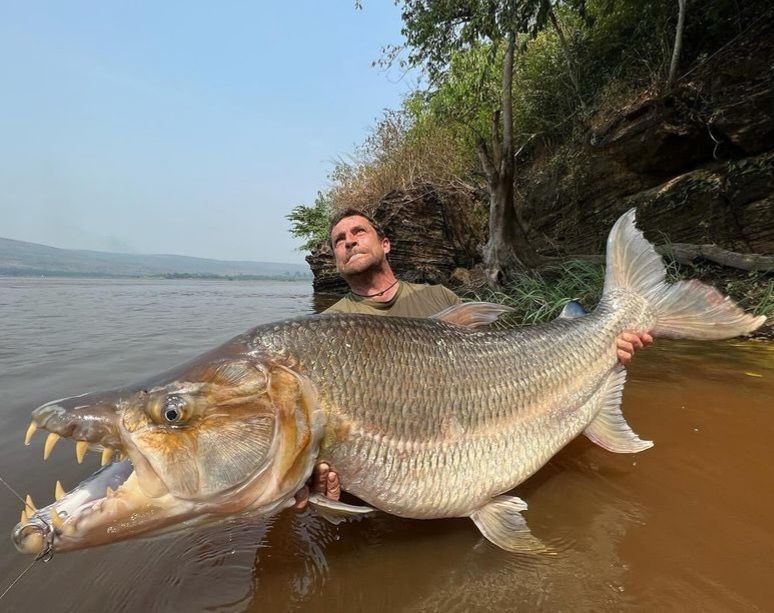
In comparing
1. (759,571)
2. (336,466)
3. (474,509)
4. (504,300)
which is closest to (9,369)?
(336,466)

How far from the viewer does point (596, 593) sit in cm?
173

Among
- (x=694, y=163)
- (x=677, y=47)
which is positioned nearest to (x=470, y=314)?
(x=694, y=163)

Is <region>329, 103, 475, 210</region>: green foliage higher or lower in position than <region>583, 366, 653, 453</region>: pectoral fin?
higher

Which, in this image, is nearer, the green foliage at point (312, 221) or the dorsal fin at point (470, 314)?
the dorsal fin at point (470, 314)

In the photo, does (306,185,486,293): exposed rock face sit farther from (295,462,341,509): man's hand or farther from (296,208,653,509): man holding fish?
(295,462,341,509): man's hand

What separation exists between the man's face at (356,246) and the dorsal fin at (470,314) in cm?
115

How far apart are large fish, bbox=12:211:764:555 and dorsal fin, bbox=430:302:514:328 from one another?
0.01 meters

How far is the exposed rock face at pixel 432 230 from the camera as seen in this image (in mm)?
12188

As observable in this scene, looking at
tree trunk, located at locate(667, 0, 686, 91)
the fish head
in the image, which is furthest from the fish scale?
tree trunk, located at locate(667, 0, 686, 91)

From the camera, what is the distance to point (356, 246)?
348cm

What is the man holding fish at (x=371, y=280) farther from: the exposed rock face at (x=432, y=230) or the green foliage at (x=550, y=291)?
the exposed rock face at (x=432, y=230)

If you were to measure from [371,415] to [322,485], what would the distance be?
35cm

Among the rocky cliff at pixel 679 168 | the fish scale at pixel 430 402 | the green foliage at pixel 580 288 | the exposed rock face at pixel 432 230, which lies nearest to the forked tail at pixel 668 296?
the fish scale at pixel 430 402

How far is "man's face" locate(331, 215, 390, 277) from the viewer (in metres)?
3.46
